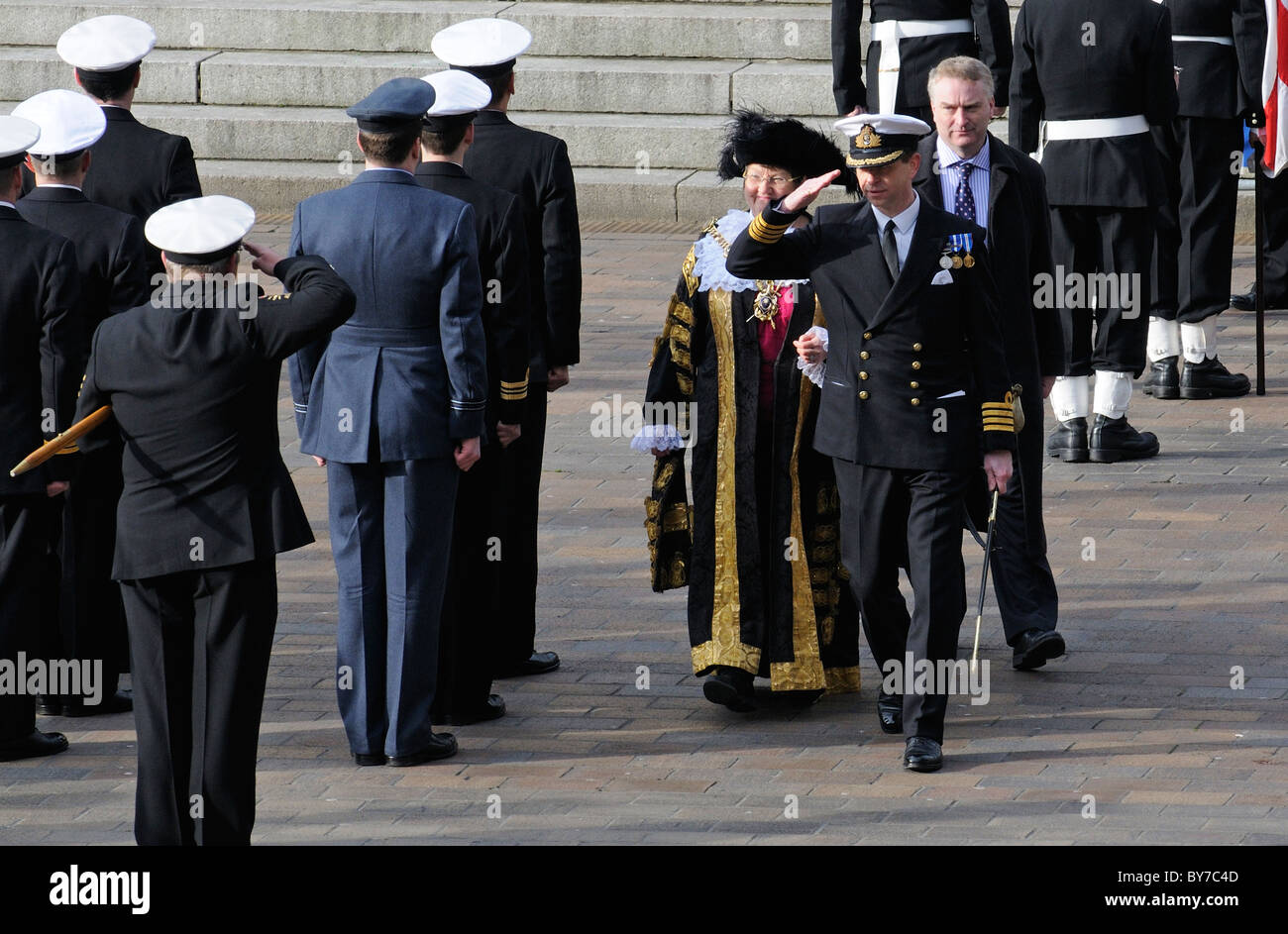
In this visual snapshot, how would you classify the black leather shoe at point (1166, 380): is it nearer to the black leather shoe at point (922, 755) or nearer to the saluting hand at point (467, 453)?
the black leather shoe at point (922, 755)

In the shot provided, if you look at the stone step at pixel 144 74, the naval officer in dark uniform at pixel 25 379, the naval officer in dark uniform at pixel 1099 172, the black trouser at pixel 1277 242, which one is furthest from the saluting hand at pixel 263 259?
the stone step at pixel 144 74

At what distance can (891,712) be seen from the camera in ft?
21.8

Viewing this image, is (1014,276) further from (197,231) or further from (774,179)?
(197,231)

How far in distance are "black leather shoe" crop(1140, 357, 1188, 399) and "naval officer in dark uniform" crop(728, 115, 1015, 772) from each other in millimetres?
4599

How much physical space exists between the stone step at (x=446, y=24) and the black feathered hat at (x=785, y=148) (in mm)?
9237

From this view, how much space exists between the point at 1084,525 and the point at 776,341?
8.08 ft

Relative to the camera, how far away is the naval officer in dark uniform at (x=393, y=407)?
6.26 metres

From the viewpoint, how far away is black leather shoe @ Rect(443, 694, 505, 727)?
6.80m

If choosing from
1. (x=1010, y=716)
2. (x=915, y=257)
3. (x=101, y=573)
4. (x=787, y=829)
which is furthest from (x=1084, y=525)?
(x=101, y=573)

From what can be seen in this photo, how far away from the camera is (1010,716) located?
6805 mm

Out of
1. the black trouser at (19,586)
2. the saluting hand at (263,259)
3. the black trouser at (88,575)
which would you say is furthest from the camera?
the black trouser at (88,575)

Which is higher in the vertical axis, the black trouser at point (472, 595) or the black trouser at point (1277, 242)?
the black trouser at point (472, 595)

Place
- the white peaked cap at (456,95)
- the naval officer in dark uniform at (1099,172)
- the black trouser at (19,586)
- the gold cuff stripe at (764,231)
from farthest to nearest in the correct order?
1. the naval officer in dark uniform at (1099,172)
2. the white peaked cap at (456,95)
3. the black trouser at (19,586)
4. the gold cuff stripe at (764,231)

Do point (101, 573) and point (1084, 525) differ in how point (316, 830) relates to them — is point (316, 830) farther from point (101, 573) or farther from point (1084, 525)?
point (1084, 525)
